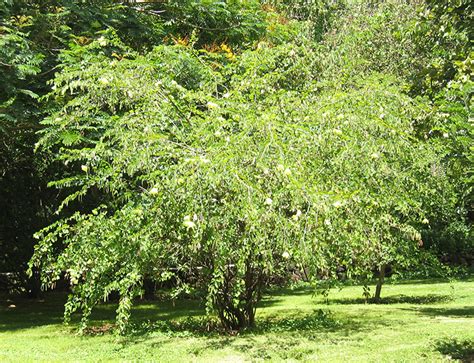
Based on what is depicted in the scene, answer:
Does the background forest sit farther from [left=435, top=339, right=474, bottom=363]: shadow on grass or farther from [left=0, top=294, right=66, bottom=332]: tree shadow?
[left=0, top=294, right=66, bottom=332]: tree shadow

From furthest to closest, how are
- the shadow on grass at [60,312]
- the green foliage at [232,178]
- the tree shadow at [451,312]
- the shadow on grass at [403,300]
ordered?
the shadow on grass at [403,300] < the shadow on grass at [60,312] < the tree shadow at [451,312] < the green foliage at [232,178]

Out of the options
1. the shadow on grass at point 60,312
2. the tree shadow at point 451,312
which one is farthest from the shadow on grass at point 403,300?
the shadow on grass at point 60,312

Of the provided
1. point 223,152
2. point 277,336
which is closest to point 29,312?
point 277,336

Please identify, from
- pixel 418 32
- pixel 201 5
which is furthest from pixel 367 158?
pixel 201 5

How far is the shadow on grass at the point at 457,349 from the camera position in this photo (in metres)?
6.18

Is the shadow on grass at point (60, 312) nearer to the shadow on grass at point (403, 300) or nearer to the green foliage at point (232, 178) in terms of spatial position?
the green foliage at point (232, 178)

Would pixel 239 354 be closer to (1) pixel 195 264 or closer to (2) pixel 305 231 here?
(1) pixel 195 264

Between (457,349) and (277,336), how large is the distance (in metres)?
2.42

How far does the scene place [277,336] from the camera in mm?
7859

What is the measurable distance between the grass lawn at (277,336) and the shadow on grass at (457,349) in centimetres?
1

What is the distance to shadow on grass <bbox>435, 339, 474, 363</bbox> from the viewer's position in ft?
20.3

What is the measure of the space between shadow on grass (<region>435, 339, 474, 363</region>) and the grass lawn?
1 centimetres

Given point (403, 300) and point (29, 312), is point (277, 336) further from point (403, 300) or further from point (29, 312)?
point (29, 312)

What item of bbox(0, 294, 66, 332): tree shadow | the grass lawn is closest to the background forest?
the grass lawn
